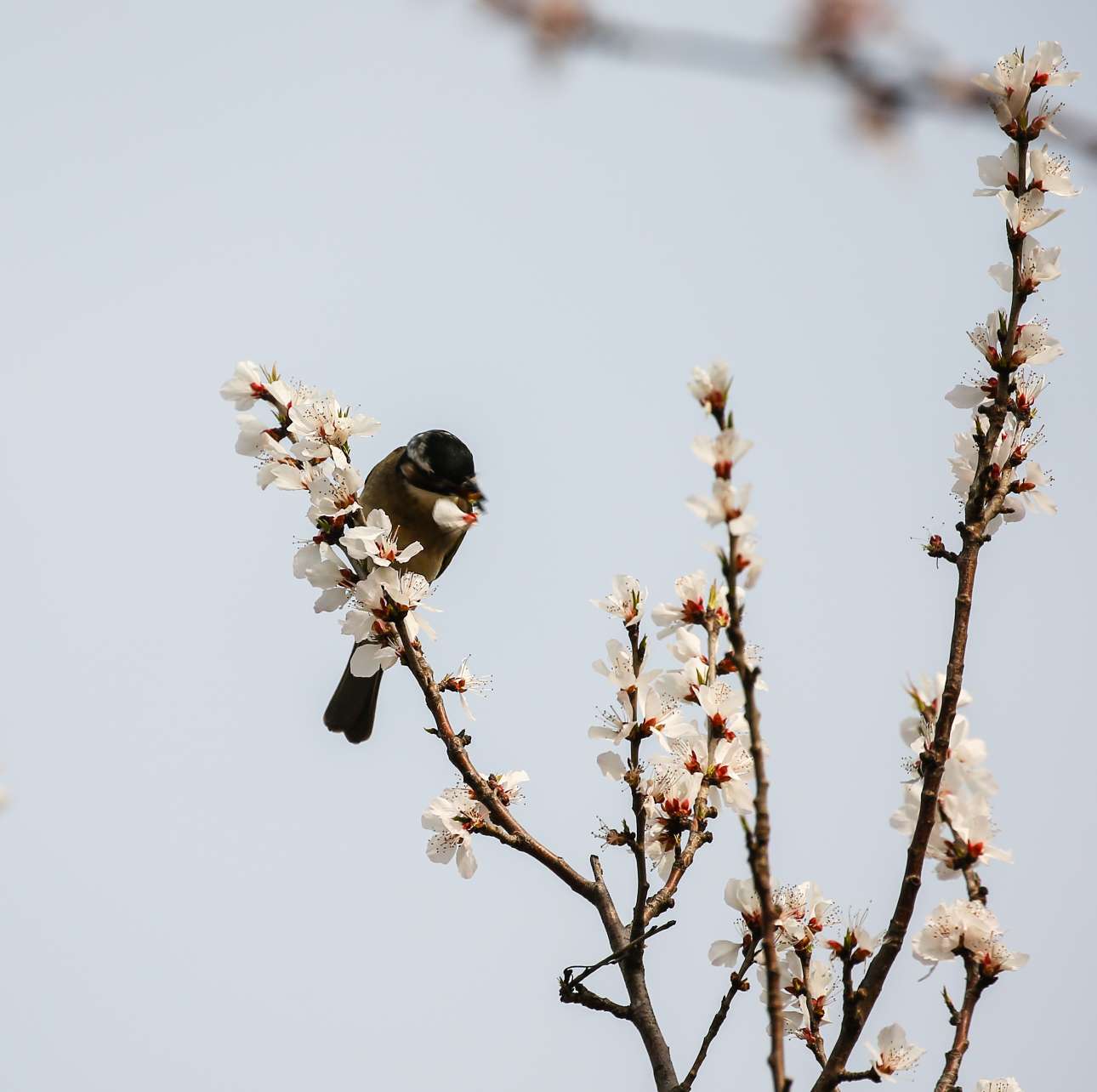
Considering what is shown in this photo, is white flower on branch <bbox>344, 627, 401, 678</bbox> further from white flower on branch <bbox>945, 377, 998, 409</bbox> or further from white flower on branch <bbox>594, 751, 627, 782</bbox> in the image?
white flower on branch <bbox>945, 377, 998, 409</bbox>

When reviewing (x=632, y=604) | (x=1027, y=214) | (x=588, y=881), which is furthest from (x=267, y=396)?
(x=1027, y=214)

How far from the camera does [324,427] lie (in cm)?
389

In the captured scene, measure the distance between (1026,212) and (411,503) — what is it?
13.3 ft

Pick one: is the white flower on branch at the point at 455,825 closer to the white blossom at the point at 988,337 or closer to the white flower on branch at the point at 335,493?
the white flower on branch at the point at 335,493

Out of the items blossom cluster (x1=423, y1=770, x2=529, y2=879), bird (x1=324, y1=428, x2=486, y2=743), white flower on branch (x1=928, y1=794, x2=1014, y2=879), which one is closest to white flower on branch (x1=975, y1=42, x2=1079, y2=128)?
white flower on branch (x1=928, y1=794, x2=1014, y2=879)

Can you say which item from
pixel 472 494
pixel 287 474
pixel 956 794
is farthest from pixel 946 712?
pixel 472 494

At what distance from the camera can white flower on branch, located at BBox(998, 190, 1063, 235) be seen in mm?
3529

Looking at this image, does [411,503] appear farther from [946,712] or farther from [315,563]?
[946,712]

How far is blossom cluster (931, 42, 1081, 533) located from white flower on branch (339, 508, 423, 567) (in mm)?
1566

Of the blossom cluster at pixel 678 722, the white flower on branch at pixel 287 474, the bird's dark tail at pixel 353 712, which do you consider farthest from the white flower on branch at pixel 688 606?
the bird's dark tail at pixel 353 712

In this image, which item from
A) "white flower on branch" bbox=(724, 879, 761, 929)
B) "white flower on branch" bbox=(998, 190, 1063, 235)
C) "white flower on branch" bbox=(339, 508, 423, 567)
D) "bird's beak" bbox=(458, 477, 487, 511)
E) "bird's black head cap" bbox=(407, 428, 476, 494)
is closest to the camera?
"white flower on branch" bbox=(724, 879, 761, 929)

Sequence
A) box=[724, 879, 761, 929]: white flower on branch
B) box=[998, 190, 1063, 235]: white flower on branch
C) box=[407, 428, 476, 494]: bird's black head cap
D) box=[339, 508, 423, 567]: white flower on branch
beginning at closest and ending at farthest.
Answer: box=[724, 879, 761, 929]: white flower on branch, box=[998, 190, 1063, 235]: white flower on branch, box=[339, 508, 423, 567]: white flower on branch, box=[407, 428, 476, 494]: bird's black head cap

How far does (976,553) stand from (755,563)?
0.84 metres

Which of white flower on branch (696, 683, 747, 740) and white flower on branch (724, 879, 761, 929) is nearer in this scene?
white flower on branch (724, 879, 761, 929)
